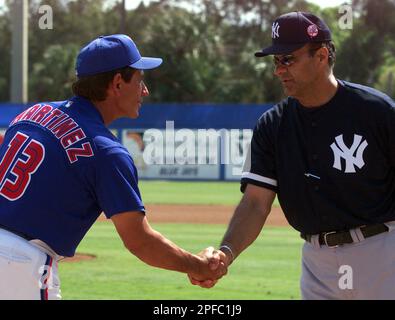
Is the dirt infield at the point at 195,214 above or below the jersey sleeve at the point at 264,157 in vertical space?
below

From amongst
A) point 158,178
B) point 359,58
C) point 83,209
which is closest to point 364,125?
point 83,209

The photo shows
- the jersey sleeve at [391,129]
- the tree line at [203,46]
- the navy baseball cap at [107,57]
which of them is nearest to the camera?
the navy baseball cap at [107,57]

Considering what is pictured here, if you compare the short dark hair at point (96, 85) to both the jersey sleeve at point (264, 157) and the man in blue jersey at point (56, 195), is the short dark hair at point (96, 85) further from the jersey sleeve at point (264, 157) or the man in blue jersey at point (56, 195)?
the jersey sleeve at point (264, 157)

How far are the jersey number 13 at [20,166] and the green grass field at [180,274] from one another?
5073 millimetres

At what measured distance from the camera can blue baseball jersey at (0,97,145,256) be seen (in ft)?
12.7

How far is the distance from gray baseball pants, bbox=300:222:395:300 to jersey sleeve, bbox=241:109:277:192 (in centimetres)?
54

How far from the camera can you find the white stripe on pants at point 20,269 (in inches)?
153

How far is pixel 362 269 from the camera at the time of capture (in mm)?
4398

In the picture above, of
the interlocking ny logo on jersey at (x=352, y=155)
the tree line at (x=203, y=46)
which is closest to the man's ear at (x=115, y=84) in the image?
the interlocking ny logo on jersey at (x=352, y=155)

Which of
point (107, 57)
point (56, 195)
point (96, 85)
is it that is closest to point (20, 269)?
point (56, 195)

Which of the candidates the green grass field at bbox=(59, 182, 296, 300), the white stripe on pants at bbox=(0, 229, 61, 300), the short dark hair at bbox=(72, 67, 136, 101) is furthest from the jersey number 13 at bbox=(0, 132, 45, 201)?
the green grass field at bbox=(59, 182, 296, 300)

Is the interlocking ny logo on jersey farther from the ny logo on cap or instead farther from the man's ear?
the man's ear

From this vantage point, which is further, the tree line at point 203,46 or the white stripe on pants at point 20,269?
the tree line at point 203,46

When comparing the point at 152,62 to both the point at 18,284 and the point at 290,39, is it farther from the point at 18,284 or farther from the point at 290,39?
the point at 18,284
